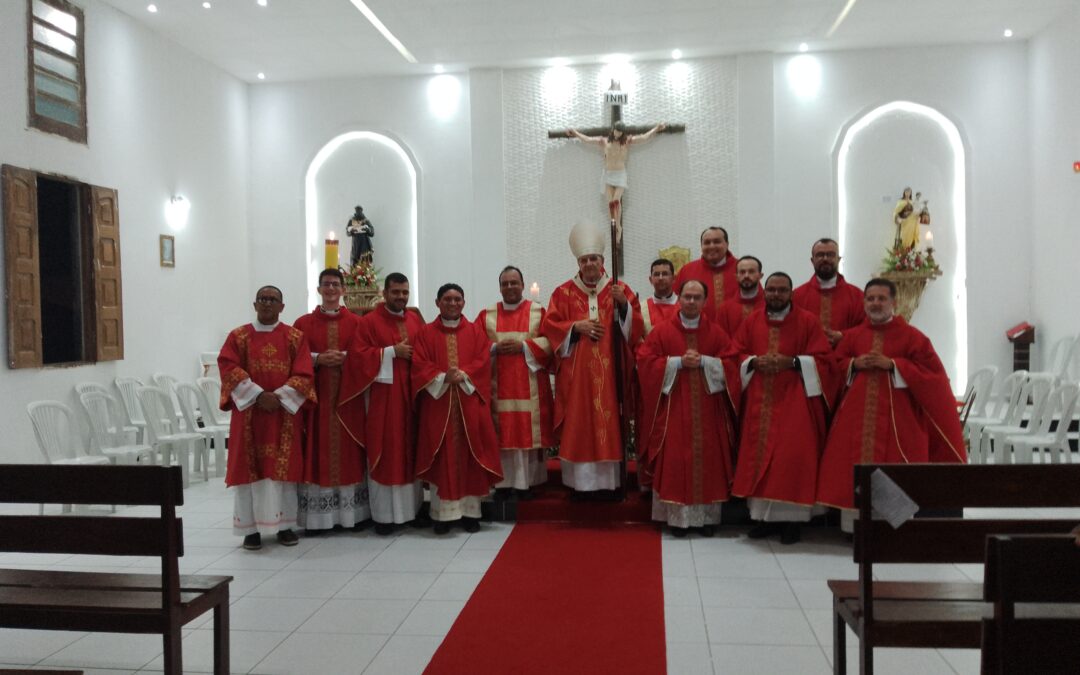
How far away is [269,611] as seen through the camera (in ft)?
14.5

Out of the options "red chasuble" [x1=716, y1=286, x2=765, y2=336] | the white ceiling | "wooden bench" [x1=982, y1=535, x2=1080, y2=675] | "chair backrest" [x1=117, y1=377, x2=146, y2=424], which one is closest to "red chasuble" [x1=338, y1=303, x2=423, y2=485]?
"red chasuble" [x1=716, y1=286, x2=765, y2=336]

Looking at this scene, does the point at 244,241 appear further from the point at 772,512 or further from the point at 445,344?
the point at 772,512

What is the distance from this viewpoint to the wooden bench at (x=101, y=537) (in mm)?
2922

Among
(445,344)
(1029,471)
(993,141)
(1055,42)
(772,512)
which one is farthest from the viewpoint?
(993,141)

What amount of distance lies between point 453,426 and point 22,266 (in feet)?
14.8

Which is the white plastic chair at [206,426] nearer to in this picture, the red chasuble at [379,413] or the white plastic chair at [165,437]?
the white plastic chair at [165,437]

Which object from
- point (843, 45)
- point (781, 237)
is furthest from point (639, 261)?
point (843, 45)

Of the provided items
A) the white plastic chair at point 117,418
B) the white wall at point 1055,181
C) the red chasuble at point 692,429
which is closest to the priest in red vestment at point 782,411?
the red chasuble at point 692,429

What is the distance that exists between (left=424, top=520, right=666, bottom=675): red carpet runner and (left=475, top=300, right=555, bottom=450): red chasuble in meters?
0.69

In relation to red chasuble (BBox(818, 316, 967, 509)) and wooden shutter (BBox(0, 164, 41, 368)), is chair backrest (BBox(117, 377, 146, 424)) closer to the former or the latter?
wooden shutter (BBox(0, 164, 41, 368))

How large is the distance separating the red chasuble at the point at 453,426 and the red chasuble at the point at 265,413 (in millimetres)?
782

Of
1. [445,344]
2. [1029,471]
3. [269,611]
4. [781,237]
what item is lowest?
[269,611]

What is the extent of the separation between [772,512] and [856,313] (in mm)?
1563

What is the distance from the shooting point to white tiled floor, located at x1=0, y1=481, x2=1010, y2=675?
3.70 metres
